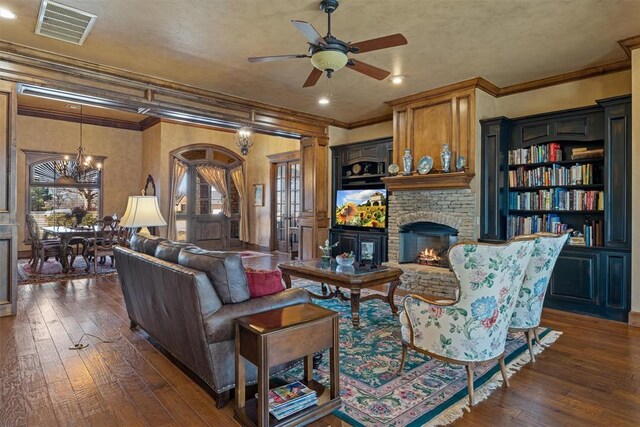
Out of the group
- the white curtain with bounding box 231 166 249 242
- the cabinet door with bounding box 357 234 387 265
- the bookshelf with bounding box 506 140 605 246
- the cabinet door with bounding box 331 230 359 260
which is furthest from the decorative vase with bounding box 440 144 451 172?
the white curtain with bounding box 231 166 249 242

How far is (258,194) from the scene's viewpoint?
10328 mm

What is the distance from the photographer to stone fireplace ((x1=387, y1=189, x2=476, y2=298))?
515 centimetres

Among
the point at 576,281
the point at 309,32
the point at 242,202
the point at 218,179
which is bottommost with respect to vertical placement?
the point at 576,281

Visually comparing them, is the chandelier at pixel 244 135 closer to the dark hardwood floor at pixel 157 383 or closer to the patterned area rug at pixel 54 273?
the patterned area rug at pixel 54 273

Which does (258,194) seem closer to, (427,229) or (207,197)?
(207,197)

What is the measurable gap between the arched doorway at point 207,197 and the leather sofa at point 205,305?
676cm

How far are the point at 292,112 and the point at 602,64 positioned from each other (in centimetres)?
460

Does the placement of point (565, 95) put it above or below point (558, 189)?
above

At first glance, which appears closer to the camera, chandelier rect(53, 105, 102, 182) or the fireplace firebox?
the fireplace firebox

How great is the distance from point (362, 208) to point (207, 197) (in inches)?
Result: 198

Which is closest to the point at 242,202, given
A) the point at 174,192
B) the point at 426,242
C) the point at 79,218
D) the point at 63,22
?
the point at 174,192

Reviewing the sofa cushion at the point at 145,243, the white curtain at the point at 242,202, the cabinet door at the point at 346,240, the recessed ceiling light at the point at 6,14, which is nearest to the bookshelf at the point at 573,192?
the cabinet door at the point at 346,240

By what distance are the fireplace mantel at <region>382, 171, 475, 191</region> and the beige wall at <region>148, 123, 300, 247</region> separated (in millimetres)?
3798

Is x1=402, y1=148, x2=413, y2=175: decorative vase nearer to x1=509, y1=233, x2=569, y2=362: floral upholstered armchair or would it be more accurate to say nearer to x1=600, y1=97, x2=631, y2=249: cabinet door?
x1=600, y1=97, x2=631, y2=249: cabinet door
